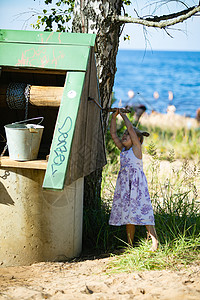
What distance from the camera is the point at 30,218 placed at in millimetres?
3301

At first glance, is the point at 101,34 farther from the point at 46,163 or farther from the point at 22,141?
the point at 46,163

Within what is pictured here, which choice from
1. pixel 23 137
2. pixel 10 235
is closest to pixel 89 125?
pixel 23 137

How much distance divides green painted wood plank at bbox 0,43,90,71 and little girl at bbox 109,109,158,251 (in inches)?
30.7

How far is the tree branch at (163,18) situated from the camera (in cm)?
390

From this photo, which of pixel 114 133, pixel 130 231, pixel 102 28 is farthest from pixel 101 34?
pixel 130 231

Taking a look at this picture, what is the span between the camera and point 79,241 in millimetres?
3709

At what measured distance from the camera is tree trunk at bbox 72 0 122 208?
4.11m

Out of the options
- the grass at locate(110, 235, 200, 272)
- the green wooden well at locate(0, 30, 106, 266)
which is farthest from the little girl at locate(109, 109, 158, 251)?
the green wooden well at locate(0, 30, 106, 266)

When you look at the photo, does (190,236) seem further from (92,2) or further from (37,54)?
(92,2)

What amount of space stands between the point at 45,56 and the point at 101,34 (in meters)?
1.05

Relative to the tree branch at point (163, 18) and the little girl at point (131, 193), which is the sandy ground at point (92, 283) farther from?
the tree branch at point (163, 18)

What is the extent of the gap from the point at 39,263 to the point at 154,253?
1.02 m

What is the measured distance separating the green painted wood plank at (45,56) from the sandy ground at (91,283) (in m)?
1.71

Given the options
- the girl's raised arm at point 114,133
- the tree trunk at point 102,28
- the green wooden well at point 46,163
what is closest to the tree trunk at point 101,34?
the tree trunk at point 102,28
